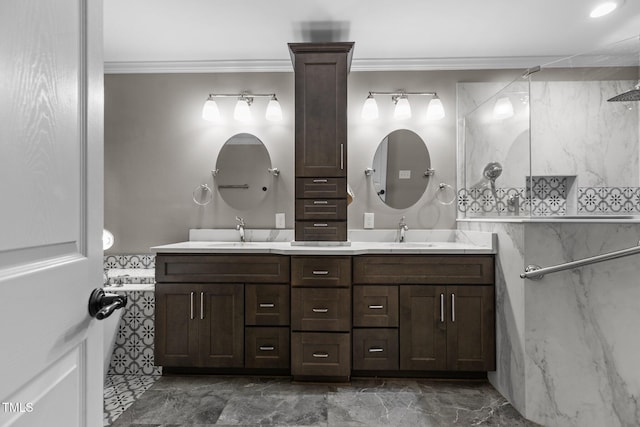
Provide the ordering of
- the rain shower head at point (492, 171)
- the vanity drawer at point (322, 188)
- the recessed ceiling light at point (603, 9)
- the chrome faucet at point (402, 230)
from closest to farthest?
1. the recessed ceiling light at point (603, 9)
2. the vanity drawer at point (322, 188)
3. the rain shower head at point (492, 171)
4. the chrome faucet at point (402, 230)

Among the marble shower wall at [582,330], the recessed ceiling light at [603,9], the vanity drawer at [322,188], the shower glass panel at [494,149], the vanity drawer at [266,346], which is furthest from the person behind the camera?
the vanity drawer at [322,188]

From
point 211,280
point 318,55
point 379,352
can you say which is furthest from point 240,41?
point 379,352

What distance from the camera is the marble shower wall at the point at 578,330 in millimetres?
1828

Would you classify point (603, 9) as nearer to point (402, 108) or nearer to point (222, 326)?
point (402, 108)

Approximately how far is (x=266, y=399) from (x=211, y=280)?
2.72ft

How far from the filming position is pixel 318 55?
→ 2598 millimetres

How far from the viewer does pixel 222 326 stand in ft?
7.93

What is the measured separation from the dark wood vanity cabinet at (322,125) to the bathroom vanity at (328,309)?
1.24 ft

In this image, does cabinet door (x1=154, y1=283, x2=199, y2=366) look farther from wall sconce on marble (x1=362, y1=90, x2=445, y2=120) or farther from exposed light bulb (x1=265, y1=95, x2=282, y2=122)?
wall sconce on marble (x1=362, y1=90, x2=445, y2=120)

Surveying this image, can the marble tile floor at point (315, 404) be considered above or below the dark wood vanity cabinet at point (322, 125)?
below

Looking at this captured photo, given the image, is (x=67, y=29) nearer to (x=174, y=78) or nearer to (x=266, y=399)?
(x=266, y=399)

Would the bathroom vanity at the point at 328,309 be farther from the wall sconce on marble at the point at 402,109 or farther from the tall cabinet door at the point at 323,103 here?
the wall sconce on marble at the point at 402,109

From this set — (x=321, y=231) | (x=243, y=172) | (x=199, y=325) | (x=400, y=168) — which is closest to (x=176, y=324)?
(x=199, y=325)

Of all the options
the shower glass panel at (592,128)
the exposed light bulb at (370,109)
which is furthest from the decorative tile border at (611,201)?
the exposed light bulb at (370,109)
